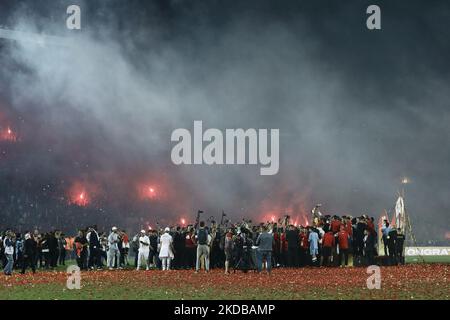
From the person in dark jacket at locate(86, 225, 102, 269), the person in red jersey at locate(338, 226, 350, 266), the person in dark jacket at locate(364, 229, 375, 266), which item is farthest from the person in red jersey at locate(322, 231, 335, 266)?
the person in dark jacket at locate(86, 225, 102, 269)

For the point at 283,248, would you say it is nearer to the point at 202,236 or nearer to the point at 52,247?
the point at 202,236

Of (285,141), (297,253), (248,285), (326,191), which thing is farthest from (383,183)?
(248,285)

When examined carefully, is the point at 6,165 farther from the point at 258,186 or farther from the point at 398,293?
the point at 398,293

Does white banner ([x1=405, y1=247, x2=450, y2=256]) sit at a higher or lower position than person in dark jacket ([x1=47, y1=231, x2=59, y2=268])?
lower

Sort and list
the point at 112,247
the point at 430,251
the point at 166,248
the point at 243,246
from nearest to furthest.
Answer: the point at 243,246 → the point at 166,248 → the point at 112,247 → the point at 430,251

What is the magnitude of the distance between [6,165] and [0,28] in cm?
1682

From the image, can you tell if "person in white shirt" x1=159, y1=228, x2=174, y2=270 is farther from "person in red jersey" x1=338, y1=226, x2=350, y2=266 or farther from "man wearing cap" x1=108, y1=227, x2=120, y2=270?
"person in red jersey" x1=338, y1=226, x2=350, y2=266

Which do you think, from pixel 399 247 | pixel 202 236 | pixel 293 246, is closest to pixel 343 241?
pixel 293 246

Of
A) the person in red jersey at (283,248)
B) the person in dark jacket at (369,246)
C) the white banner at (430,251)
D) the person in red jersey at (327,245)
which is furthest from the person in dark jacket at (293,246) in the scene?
the white banner at (430,251)

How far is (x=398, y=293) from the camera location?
19.2 meters

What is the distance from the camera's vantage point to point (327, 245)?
104ft

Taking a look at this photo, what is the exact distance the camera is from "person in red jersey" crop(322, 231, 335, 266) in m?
31.6

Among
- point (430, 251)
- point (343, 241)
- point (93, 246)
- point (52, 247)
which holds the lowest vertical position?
point (430, 251)

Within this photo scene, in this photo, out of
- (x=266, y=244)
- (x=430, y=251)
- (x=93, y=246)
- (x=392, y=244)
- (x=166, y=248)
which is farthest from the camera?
(x=430, y=251)
